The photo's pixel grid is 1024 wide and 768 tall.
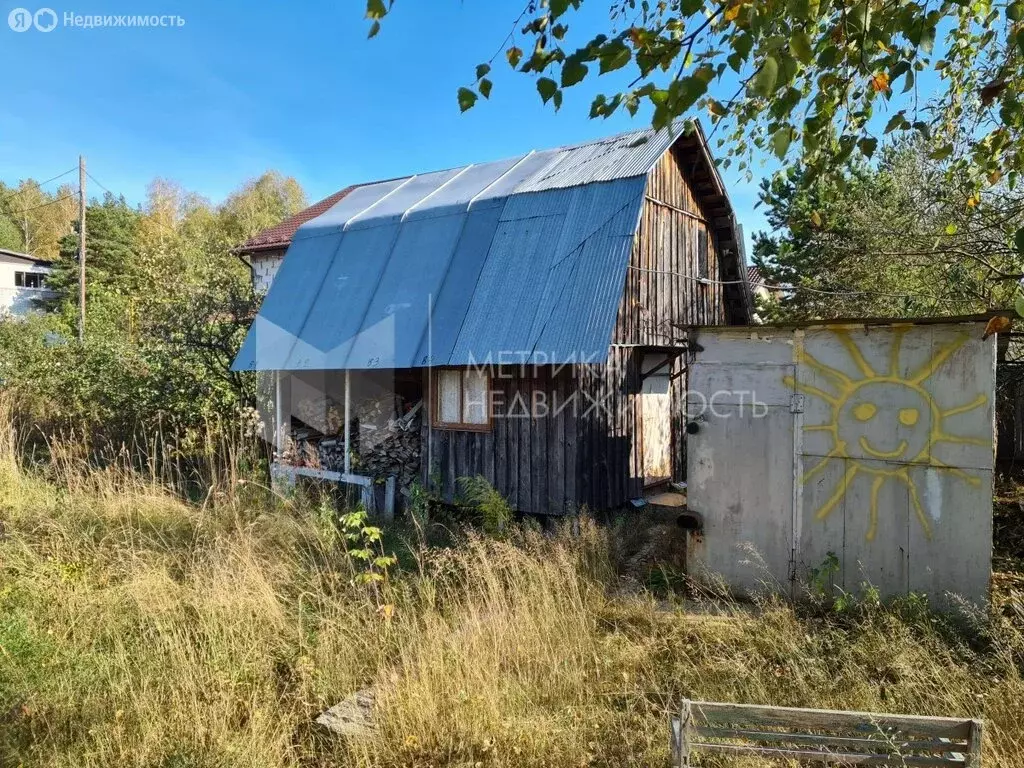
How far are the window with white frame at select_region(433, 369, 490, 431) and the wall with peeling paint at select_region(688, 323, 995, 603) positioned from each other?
11.5 ft

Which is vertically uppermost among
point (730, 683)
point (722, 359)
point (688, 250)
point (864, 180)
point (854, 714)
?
point (864, 180)

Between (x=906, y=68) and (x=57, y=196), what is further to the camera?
(x=57, y=196)

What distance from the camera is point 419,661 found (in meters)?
4.07

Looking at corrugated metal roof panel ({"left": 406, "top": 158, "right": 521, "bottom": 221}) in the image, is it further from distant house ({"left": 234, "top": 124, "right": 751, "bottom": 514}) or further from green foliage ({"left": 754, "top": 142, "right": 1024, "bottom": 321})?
green foliage ({"left": 754, "top": 142, "right": 1024, "bottom": 321})

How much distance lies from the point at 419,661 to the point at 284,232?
20121mm

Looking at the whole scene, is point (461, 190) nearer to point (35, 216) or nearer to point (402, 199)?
point (402, 199)

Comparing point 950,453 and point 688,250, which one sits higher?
point 688,250

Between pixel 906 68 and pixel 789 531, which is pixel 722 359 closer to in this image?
pixel 789 531

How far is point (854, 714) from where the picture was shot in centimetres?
274

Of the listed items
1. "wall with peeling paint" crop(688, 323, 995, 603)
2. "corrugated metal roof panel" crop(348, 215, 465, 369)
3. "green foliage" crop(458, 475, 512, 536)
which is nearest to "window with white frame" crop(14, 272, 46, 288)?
"corrugated metal roof panel" crop(348, 215, 465, 369)

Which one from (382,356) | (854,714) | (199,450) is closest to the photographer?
(854,714)

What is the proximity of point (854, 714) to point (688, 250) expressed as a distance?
29.7 ft

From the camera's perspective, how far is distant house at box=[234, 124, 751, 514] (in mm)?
8320

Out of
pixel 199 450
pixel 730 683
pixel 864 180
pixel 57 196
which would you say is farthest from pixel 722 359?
pixel 57 196
